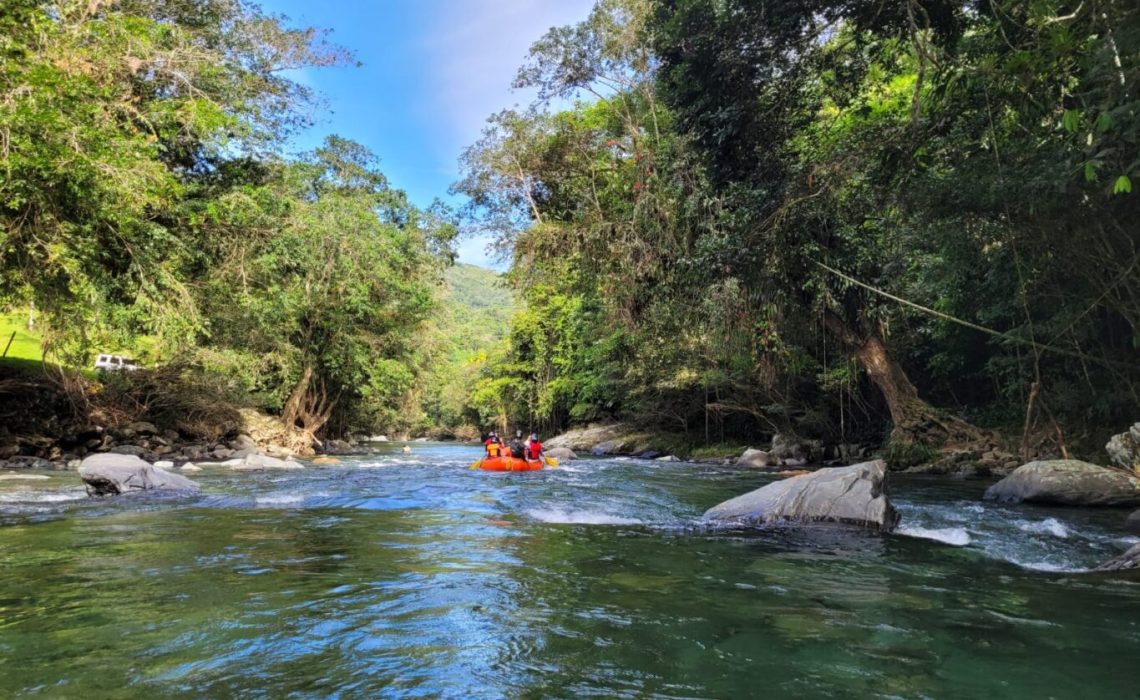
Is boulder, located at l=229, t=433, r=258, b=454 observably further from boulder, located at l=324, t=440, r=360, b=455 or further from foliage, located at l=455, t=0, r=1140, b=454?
foliage, located at l=455, t=0, r=1140, b=454

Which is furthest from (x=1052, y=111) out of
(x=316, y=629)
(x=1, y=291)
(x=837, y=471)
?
(x=1, y=291)

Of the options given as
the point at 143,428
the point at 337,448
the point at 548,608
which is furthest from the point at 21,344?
the point at 548,608

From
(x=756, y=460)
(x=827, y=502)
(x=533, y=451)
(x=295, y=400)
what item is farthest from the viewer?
(x=295, y=400)

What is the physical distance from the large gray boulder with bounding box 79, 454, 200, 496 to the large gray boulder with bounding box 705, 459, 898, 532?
8503 mm

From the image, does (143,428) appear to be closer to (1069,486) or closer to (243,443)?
(243,443)

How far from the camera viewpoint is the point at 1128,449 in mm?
10844

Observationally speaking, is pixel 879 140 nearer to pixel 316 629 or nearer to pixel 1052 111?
pixel 1052 111

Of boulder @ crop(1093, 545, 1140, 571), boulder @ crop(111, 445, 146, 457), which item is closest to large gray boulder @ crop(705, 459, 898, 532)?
boulder @ crop(1093, 545, 1140, 571)

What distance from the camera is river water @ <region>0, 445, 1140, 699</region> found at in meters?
3.08

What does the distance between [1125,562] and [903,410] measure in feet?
38.8

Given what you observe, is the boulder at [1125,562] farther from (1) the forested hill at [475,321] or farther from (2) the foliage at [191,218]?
(1) the forested hill at [475,321]

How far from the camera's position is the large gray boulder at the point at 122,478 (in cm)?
981

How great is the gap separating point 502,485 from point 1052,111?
35.1ft

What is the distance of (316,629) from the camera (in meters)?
3.76
